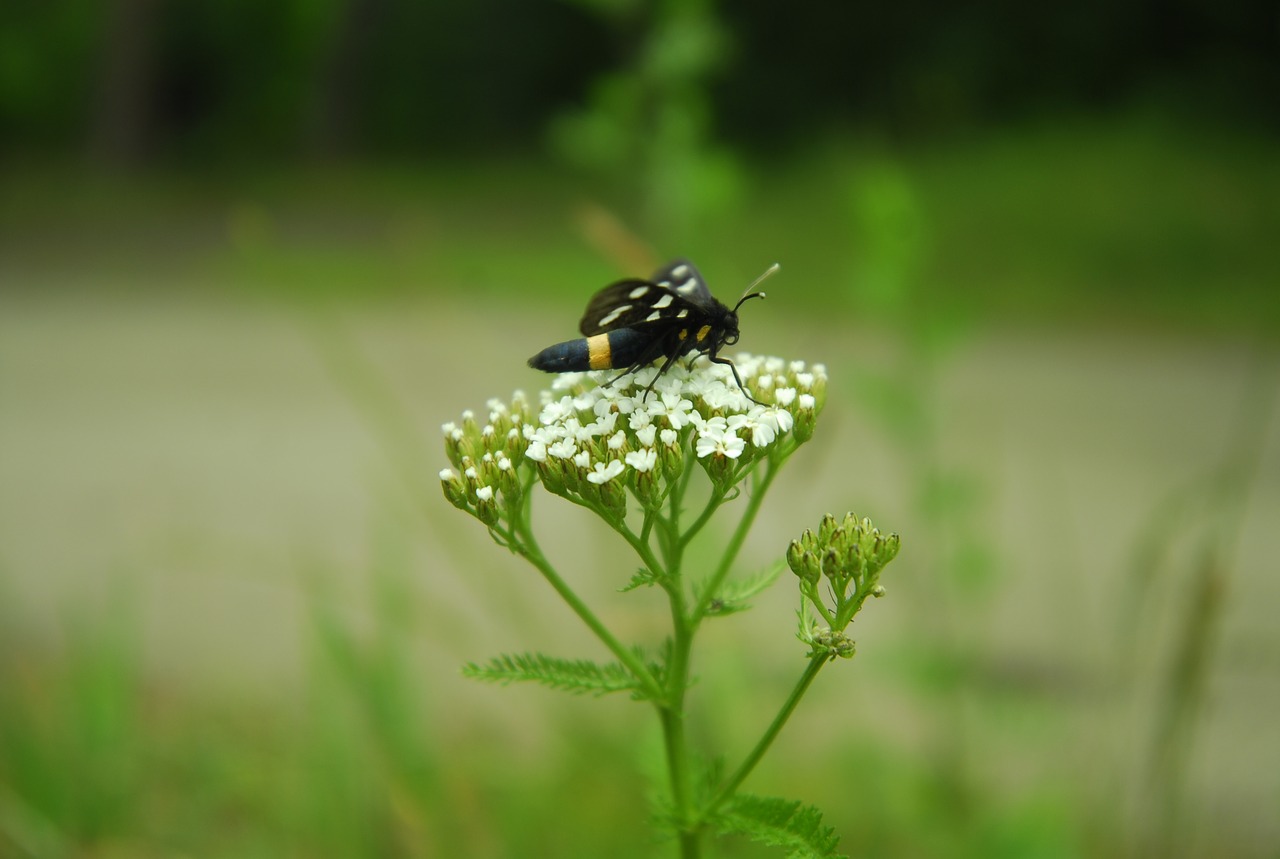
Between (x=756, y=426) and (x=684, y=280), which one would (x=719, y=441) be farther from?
(x=684, y=280)

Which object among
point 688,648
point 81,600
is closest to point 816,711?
point 688,648

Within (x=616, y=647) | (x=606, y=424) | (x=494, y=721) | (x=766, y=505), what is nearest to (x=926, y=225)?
(x=766, y=505)

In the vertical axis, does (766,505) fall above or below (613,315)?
above

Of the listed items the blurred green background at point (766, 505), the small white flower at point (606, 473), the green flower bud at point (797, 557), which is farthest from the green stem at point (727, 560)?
the blurred green background at point (766, 505)

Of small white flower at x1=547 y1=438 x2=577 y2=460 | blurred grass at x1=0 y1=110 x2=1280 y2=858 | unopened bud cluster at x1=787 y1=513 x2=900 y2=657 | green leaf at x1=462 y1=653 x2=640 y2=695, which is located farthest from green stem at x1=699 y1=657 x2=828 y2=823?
small white flower at x1=547 y1=438 x2=577 y2=460

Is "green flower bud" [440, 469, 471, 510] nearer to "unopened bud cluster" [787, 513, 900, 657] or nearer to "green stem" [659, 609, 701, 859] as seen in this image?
"green stem" [659, 609, 701, 859]

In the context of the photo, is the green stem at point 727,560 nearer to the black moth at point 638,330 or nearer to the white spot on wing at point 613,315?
the black moth at point 638,330
